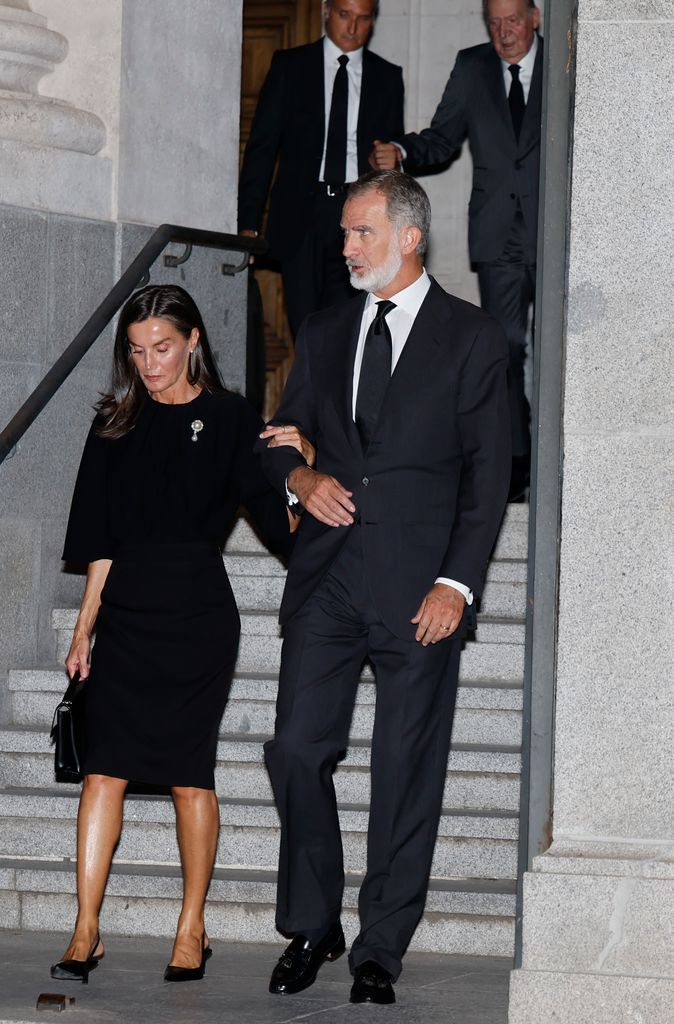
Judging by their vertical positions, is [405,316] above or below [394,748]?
above

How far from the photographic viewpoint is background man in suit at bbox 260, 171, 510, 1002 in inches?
218

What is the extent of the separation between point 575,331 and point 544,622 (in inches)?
31.3

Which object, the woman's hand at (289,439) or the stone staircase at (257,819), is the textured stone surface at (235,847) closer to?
the stone staircase at (257,819)

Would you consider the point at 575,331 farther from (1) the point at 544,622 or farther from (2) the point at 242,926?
(2) the point at 242,926

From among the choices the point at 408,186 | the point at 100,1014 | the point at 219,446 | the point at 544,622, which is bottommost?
the point at 100,1014

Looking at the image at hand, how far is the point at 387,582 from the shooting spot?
556 cm

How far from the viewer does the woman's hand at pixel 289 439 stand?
570 centimetres

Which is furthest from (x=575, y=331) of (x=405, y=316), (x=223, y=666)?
(x=223, y=666)

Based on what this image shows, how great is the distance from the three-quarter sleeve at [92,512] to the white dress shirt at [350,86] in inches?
140

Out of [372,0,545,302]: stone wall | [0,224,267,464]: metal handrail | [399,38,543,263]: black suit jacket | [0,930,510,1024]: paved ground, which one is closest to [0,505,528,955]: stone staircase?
[0,930,510,1024]: paved ground

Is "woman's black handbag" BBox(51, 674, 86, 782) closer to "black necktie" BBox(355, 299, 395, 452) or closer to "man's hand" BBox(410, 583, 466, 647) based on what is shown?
"man's hand" BBox(410, 583, 466, 647)

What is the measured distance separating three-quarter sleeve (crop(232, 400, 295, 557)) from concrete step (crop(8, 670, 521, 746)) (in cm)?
123

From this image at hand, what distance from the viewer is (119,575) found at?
5.96 m

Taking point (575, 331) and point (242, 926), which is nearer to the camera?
point (575, 331)
